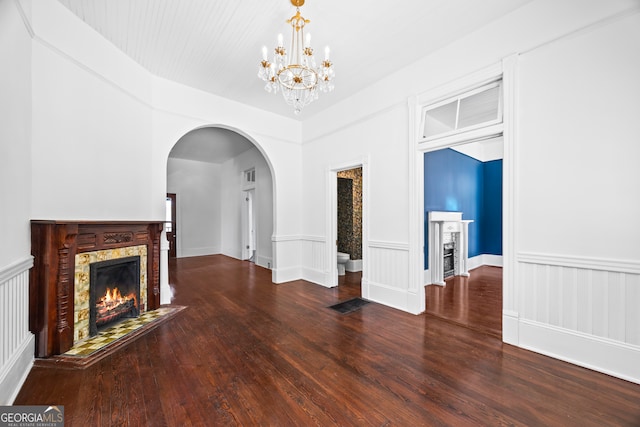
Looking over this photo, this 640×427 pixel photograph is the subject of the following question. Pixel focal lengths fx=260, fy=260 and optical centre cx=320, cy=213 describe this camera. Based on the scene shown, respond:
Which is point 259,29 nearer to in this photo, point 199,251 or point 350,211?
point 350,211

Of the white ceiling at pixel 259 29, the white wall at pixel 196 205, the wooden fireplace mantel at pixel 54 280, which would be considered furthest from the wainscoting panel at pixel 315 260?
the white wall at pixel 196 205

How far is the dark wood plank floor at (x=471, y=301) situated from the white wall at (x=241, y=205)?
159 inches

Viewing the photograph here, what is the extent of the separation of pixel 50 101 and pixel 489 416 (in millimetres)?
4551

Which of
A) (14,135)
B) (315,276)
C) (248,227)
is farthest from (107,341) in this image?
(248,227)

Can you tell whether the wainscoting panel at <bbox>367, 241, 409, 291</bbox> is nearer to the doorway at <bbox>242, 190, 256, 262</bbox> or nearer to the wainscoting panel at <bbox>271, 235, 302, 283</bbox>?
the wainscoting panel at <bbox>271, 235, 302, 283</bbox>

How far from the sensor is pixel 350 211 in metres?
6.21

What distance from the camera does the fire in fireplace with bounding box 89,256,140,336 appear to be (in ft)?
9.26

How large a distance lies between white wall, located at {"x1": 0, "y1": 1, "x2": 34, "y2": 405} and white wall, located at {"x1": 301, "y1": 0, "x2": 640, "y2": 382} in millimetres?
4108

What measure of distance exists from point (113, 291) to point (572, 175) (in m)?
5.00

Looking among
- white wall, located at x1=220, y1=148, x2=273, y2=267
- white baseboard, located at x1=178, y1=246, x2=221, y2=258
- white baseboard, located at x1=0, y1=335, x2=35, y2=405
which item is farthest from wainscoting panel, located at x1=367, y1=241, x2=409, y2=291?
white baseboard, located at x1=178, y1=246, x2=221, y2=258

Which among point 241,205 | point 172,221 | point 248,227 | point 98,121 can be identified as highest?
point 98,121

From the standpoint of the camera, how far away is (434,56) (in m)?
3.29

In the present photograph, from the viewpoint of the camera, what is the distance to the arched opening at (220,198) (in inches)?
275

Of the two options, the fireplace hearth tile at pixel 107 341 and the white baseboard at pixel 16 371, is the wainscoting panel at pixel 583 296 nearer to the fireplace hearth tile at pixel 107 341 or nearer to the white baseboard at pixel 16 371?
the fireplace hearth tile at pixel 107 341
